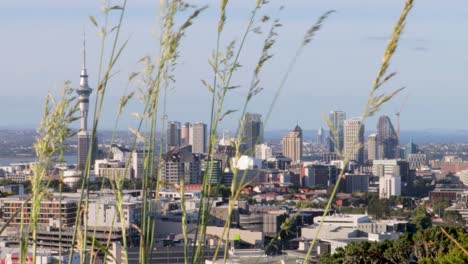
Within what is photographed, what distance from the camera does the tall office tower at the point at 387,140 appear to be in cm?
4594

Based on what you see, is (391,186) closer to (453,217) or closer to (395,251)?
(453,217)

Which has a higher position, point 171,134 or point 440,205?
point 171,134

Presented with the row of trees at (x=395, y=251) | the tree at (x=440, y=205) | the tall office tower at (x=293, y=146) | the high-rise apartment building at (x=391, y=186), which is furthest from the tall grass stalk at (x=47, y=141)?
the tall office tower at (x=293, y=146)

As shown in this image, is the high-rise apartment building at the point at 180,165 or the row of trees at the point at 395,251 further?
the row of trees at the point at 395,251

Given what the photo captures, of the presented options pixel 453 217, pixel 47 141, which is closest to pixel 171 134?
pixel 47 141

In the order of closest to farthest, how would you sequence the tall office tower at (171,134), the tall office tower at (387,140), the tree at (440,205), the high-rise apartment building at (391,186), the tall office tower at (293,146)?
the tall office tower at (171,134) → the tree at (440,205) → the high-rise apartment building at (391,186) → the tall office tower at (293,146) → the tall office tower at (387,140)

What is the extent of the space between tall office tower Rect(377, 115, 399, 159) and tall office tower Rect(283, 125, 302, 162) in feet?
11.3

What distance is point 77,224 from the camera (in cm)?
102

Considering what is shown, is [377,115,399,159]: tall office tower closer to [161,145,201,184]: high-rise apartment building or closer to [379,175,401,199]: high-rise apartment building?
[379,175,401,199]: high-rise apartment building

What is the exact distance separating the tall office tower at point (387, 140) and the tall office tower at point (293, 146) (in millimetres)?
3436

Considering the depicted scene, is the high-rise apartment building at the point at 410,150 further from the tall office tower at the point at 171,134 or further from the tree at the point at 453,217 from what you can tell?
the tall office tower at the point at 171,134

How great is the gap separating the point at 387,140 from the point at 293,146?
14.8 ft

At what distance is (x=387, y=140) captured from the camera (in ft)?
154

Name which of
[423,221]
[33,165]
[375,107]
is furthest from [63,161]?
[423,221]
